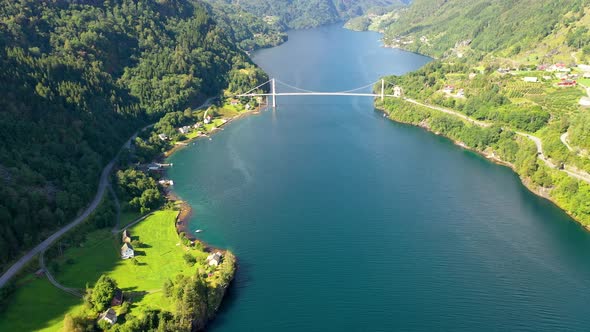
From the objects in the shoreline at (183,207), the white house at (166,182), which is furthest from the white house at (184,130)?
the white house at (166,182)

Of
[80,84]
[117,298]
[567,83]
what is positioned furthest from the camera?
[567,83]

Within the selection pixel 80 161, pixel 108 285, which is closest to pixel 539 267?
pixel 108 285

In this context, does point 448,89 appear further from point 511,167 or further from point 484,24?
point 484,24

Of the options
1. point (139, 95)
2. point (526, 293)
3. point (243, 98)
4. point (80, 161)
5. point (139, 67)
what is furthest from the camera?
point (243, 98)

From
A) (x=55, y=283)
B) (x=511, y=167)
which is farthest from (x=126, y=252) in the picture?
(x=511, y=167)

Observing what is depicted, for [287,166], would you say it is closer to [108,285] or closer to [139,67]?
[108,285]

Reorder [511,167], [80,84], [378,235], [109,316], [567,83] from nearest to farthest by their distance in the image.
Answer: [109,316]
[378,235]
[511,167]
[80,84]
[567,83]

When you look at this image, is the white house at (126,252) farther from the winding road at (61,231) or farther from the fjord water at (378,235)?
the fjord water at (378,235)
